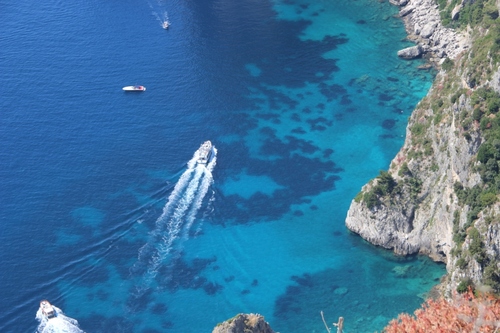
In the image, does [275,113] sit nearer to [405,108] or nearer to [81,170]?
[405,108]

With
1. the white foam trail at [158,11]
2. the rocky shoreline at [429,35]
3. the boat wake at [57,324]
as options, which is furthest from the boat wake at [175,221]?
the white foam trail at [158,11]

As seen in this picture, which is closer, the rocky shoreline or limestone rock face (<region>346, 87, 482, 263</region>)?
limestone rock face (<region>346, 87, 482, 263</region>)

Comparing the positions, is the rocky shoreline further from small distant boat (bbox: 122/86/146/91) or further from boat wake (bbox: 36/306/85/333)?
boat wake (bbox: 36/306/85/333)

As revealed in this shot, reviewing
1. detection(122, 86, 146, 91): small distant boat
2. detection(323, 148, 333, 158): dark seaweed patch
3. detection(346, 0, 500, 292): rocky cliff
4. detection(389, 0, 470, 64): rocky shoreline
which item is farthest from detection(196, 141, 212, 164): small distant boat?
detection(389, 0, 470, 64): rocky shoreline

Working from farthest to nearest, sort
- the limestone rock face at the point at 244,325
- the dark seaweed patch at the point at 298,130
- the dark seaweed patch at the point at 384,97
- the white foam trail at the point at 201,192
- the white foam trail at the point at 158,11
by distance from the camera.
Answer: the white foam trail at the point at 158,11, the dark seaweed patch at the point at 384,97, the dark seaweed patch at the point at 298,130, the white foam trail at the point at 201,192, the limestone rock face at the point at 244,325

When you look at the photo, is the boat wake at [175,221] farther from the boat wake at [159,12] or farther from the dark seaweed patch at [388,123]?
the boat wake at [159,12]

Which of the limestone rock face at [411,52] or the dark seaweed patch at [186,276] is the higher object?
the limestone rock face at [411,52]

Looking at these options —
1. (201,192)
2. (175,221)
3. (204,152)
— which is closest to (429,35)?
(204,152)

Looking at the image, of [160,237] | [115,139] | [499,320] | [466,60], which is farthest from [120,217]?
[499,320]
